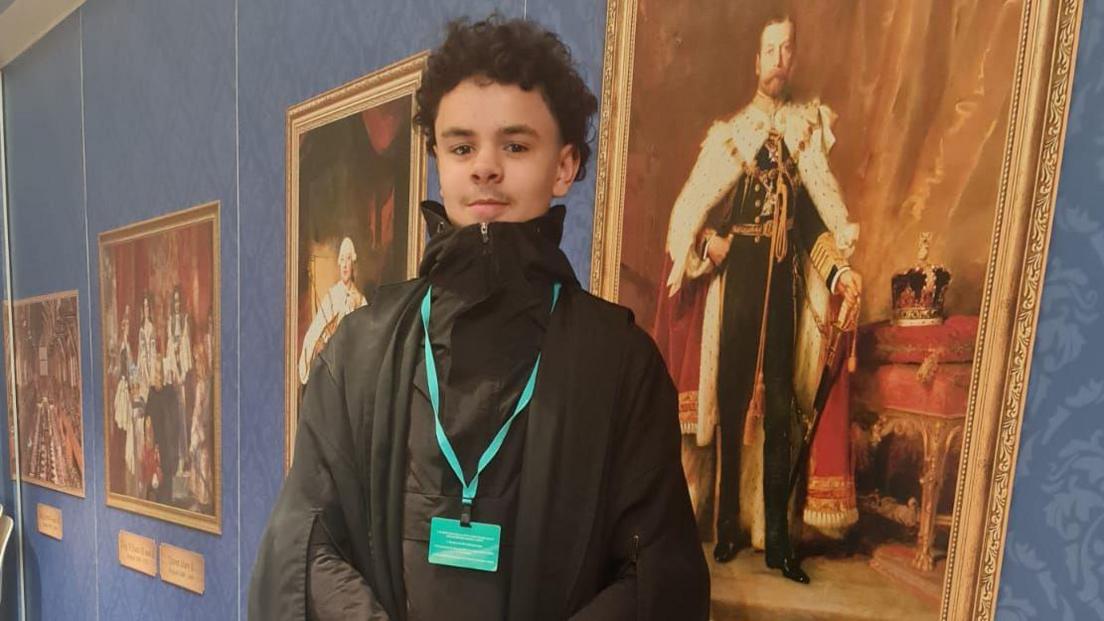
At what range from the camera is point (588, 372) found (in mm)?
712

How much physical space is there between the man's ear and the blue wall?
0.25 metres

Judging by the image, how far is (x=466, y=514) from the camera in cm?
68

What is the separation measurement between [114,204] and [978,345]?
230 cm

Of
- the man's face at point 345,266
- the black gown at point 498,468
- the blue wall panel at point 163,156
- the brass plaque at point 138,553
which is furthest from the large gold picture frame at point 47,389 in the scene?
the black gown at point 498,468

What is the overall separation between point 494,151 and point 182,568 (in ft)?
5.91

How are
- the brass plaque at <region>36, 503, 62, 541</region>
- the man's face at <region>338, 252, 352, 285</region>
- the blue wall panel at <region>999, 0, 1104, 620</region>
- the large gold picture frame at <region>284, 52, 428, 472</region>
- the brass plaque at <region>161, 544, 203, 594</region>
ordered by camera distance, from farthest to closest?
1. the brass plaque at <region>36, 503, 62, 541</region>
2. the brass plaque at <region>161, 544, 203, 594</region>
3. the man's face at <region>338, 252, 352, 285</region>
4. the large gold picture frame at <region>284, 52, 428, 472</region>
5. the blue wall panel at <region>999, 0, 1104, 620</region>

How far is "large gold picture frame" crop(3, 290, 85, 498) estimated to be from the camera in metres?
2.32

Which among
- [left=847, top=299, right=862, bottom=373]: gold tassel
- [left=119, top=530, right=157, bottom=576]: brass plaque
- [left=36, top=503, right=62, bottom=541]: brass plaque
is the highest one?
[left=847, top=299, right=862, bottom=373]: gold tassel

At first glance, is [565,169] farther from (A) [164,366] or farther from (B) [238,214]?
(A) [164,366]

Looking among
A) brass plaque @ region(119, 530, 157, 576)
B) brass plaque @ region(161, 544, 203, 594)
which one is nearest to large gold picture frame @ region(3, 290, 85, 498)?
brass plaque @ region(119, 530, 157, 576)

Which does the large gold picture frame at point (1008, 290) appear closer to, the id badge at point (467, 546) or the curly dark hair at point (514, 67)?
the curly dark hair at point (514, 67)

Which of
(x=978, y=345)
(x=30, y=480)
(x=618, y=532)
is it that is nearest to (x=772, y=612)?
(x=618, y=532)

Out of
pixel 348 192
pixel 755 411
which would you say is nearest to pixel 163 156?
pixel 348 192

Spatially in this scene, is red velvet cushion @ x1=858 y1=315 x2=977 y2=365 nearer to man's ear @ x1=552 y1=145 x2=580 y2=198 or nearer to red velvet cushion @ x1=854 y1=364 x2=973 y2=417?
red velvet cushion @ x1=854 y1=364 x2=973 y2=417
